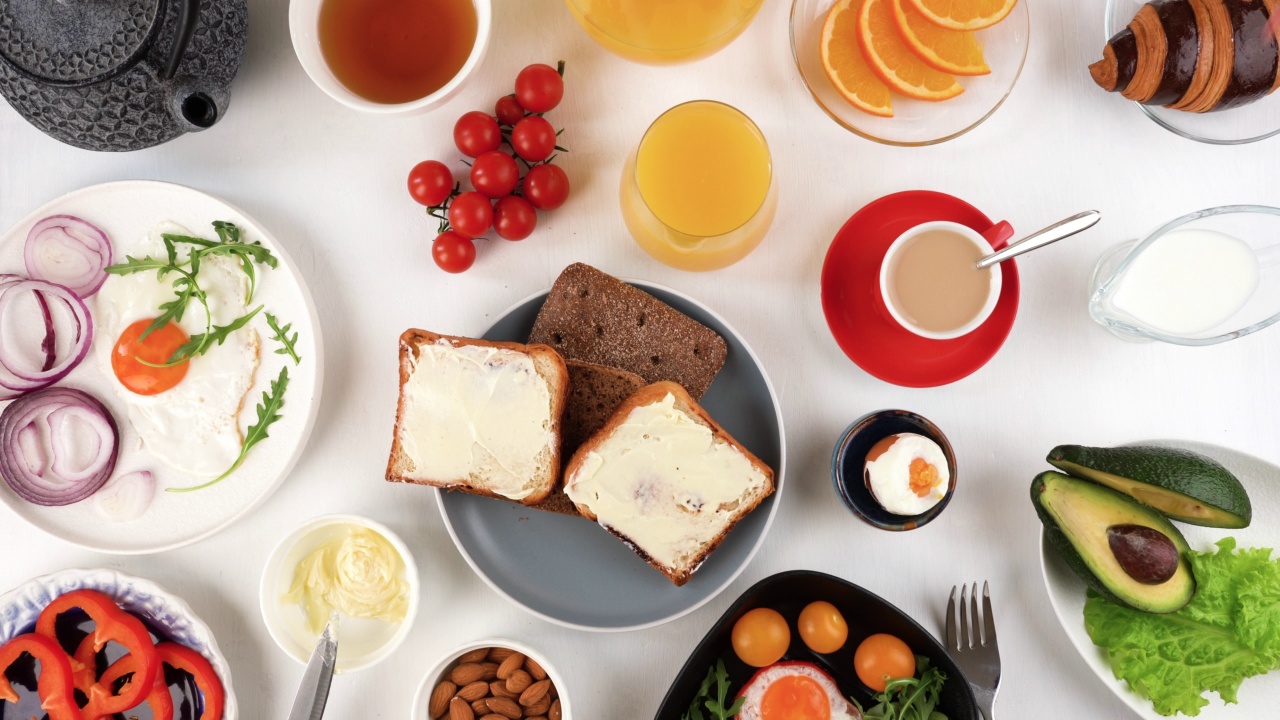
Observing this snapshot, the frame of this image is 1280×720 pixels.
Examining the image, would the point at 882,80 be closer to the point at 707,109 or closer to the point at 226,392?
the point at 707,109

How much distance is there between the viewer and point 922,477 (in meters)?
1.36

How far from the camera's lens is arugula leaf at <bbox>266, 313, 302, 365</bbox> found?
1478 millimetres

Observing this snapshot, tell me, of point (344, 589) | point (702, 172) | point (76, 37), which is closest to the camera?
point (76, 37)

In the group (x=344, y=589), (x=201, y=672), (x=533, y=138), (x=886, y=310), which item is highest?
(x=533, y=138)

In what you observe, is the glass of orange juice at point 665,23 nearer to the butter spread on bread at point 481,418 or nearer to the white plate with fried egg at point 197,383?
the butter spread on bread at point 481,418

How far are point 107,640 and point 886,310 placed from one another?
1.52 meters

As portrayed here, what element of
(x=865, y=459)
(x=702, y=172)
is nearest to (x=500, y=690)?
(x=865, y=459)

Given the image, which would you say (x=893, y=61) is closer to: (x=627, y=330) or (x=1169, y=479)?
(x=627, y=330)

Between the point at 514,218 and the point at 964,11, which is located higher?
the point at 964,11

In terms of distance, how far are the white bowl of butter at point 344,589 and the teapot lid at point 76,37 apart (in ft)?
2.66

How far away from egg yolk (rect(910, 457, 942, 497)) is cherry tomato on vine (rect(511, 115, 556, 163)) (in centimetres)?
86

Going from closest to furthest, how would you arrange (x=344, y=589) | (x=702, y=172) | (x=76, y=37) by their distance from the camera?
(x=76, y=37)
(x=702, y=172)
(x=344, y=589)

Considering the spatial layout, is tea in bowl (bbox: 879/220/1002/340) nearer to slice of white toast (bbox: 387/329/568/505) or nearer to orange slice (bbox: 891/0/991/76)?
orange slice (bbox: 891/0/991/76)

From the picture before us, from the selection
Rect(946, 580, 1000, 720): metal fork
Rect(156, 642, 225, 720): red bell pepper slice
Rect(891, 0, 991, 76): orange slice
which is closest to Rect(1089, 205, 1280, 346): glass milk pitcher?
Rect(891, 0, 991, 76): orange slice
